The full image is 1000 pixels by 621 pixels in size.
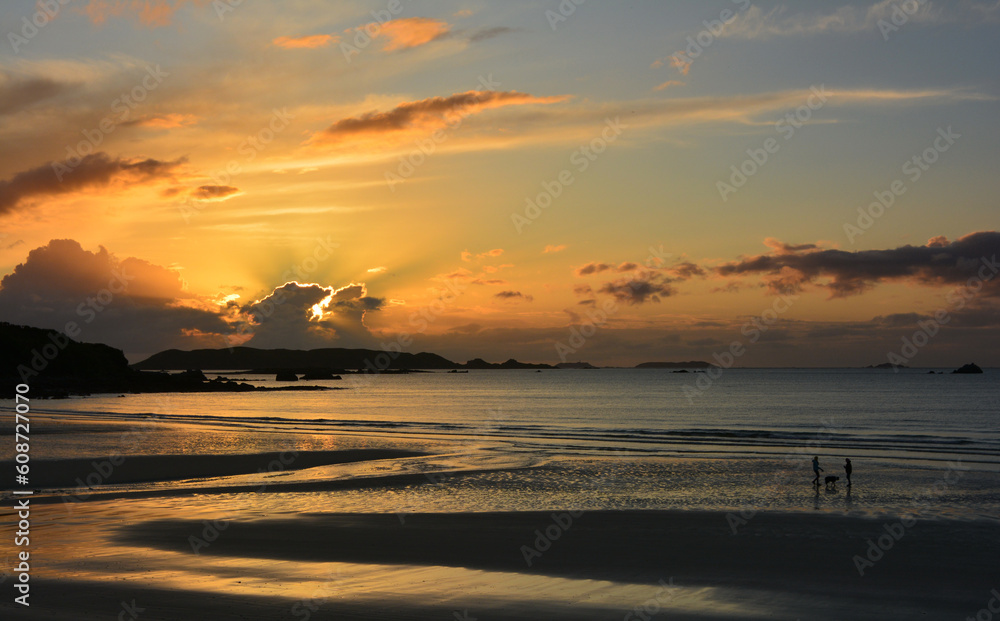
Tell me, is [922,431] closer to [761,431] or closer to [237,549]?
[761,431]

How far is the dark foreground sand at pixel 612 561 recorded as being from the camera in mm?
13898

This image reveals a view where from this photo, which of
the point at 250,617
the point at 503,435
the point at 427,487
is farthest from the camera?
the point at 503,435

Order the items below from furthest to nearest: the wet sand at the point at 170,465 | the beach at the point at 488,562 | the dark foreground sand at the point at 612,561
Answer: the wet sand at the point at 170,465, the beach at the point at 488,562, the dark foreground sand at the point at 612,561

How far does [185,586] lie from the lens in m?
15.1

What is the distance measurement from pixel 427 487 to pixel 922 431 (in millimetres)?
48865

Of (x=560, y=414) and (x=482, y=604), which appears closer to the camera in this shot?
(x=482, y=604)

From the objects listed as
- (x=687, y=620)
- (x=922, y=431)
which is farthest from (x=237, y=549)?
(x=922, y=431)

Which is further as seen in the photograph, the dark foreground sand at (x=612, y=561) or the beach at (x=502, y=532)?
the beach at (x=502, y=532)

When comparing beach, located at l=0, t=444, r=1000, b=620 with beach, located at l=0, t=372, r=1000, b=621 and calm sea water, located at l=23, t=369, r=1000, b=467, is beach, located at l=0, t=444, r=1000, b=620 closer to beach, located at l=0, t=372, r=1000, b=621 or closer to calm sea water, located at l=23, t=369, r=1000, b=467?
beach, located at l=0, t=372, r=1000, b=621

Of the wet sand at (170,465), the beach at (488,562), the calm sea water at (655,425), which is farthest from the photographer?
the calm sea water at (655,425)

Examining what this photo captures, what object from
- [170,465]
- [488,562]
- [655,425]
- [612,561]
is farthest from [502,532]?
[655,425]

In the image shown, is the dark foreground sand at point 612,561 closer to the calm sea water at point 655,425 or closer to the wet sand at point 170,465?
the wet sand at point 170,465

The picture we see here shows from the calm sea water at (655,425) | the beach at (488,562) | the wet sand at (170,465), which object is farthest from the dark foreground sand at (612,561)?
the calm sea water at (655,425)

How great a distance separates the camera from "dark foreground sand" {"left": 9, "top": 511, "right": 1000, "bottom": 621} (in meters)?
13.9
